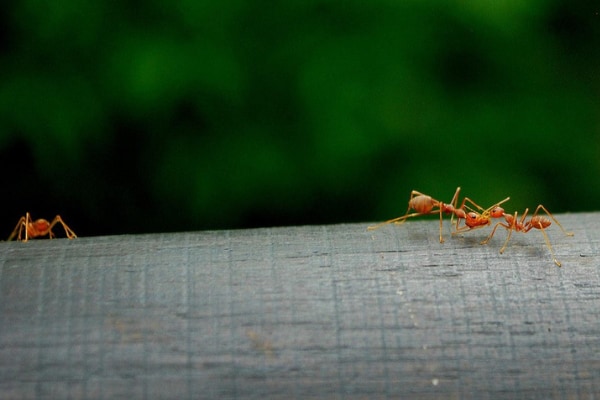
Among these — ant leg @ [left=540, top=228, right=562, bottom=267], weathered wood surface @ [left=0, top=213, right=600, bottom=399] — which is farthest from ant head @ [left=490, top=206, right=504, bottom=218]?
weathered wood surface @ [left=0, top=213, right=600, bottom=399]

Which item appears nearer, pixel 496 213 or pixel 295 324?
pixel 295 324

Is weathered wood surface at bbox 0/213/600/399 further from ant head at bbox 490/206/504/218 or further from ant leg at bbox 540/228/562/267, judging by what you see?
ant head at bbox 490/206/504/218

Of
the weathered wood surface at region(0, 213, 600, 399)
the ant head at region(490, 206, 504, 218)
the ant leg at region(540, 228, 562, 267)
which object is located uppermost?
the ant head at region(490, 206, 504, 218)

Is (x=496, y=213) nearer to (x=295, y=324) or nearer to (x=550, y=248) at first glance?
(x=550, y=248)

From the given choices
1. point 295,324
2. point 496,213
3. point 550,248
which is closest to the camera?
point 295,324

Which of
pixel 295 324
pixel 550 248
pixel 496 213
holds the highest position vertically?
pixel 496 213

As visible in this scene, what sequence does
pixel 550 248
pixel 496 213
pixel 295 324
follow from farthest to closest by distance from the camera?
pixel 496 213 → pixel 550 248 → pixel 295 324

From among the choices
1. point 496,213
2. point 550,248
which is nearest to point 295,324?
Result: point 550,248

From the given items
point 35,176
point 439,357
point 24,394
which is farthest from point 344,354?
point 35,176
